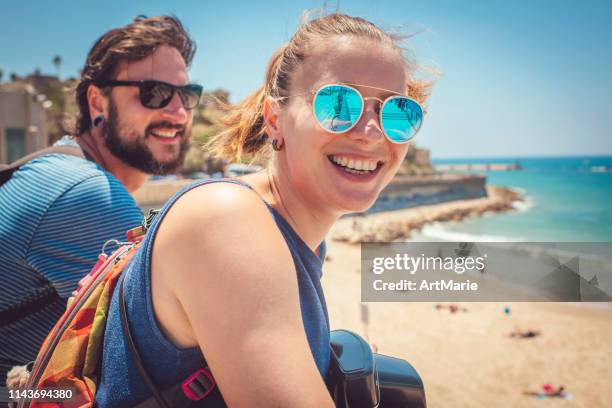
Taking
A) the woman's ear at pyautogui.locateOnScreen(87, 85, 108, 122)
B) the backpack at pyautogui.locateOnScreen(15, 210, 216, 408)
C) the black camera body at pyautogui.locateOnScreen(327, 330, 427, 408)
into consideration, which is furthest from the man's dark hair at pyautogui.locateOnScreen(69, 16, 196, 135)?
the black camera body at pyautogui.locateOnScreen(327, 330, 427, 408)

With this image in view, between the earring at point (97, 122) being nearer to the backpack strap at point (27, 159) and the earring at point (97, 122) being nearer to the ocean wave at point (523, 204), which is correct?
the backpack strap at point (27, 159)

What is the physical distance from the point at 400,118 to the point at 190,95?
5.58 ft

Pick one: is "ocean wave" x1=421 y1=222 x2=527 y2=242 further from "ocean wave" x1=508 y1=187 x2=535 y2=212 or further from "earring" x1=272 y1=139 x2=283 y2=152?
"earring" x1=272 y1=139 x2=283 y2=152

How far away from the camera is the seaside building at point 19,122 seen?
2073cm

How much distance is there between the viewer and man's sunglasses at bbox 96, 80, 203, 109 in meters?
2.40

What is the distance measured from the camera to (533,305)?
640 inches

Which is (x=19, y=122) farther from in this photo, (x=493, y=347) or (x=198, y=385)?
(x=198, y=385)

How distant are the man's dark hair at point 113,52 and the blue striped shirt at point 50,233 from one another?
0.79 meters

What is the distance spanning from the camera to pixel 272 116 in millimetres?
1466

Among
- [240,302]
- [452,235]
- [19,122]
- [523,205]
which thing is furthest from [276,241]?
[523,205]

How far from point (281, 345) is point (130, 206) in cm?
110

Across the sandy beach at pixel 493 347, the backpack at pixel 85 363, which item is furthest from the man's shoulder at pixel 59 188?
the sandy beach at pixel 493 347

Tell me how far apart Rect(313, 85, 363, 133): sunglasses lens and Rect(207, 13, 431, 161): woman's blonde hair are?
182 mm

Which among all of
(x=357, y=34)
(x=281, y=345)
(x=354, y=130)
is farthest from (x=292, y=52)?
(x=281, y=345)
